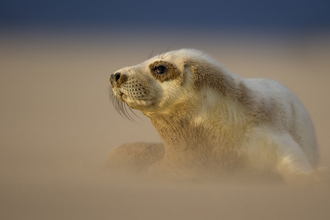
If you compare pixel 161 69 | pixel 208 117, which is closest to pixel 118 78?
pixel 161 69

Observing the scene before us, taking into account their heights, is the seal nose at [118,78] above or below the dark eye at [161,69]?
below

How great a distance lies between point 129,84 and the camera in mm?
3863

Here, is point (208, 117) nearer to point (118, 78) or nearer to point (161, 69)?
point (161, 69)

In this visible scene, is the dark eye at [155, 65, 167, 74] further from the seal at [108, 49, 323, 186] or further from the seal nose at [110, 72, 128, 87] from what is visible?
the seal nose at [110, 72, 128, 87]

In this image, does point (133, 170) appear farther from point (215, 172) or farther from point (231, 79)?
point (231, 79)

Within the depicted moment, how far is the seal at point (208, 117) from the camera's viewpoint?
3.85m

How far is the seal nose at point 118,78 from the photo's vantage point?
389 centimetres

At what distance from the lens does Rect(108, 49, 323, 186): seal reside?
152 inches

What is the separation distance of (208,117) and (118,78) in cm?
83

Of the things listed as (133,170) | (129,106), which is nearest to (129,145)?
(133,170)

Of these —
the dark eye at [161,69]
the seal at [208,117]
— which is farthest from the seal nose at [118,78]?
the dark eye at [161,69]

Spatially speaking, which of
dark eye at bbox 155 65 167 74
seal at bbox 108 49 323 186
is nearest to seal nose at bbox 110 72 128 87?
seal at bbox 108 49 323 186

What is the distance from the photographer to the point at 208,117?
390 cm

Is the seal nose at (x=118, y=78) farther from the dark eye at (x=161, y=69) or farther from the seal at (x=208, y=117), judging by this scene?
Result: the dark eye at (x=161, y=69)
